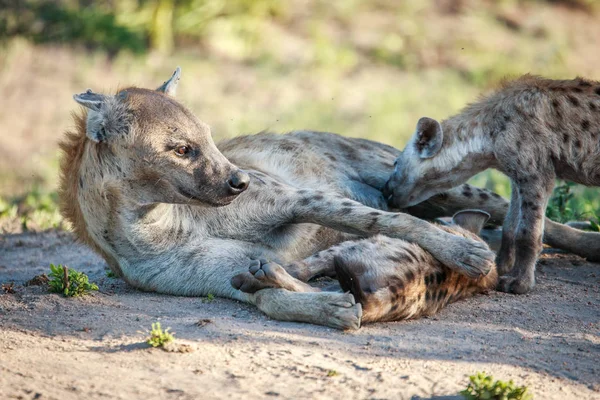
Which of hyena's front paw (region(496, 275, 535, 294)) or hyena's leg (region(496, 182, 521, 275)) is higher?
hyena's leg (region(496, 182, 521, 275))

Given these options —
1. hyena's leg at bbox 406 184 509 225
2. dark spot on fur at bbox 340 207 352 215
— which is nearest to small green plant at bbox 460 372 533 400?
dark spot on fur at bbox 340 207 352 215

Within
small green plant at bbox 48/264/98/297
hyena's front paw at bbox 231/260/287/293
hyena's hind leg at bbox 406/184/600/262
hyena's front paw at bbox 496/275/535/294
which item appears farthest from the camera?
hyena's hind leg at bbox 406/184/600/262

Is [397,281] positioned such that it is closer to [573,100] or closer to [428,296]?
[428,296]

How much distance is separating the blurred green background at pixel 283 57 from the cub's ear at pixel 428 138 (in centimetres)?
382

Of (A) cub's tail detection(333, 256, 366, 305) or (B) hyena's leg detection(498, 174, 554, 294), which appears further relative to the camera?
(B) hyena's leg detection(498, 174, 554, 294)

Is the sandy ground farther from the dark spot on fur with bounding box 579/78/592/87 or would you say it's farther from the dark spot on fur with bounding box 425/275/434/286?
the dark spot on fur with bounding box 579/78/592/87

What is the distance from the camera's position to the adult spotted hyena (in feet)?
12.2

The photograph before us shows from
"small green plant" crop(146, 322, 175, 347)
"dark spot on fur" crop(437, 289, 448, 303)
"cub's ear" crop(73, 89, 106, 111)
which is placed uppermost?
"cub's ear" crop(73, 89, 106, 111)

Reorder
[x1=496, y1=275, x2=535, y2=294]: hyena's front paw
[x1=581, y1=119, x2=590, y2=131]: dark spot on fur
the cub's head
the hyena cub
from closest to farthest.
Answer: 1. the hyena cub
2. [x1=496, y1=275, x2=535, y2=294]: hyena's front paw
3. [x1=581, y1=119, x2=590, y2=131]: dark spot on fur
4. the cub's head

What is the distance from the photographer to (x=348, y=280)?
11.4 ft

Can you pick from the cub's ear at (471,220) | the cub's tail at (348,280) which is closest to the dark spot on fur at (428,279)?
the cub's tail at (348,280)

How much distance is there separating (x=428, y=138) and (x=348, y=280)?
5.32ft

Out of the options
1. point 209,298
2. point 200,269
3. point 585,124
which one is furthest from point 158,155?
point 585,124

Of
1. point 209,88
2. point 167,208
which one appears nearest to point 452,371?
point 167,208
